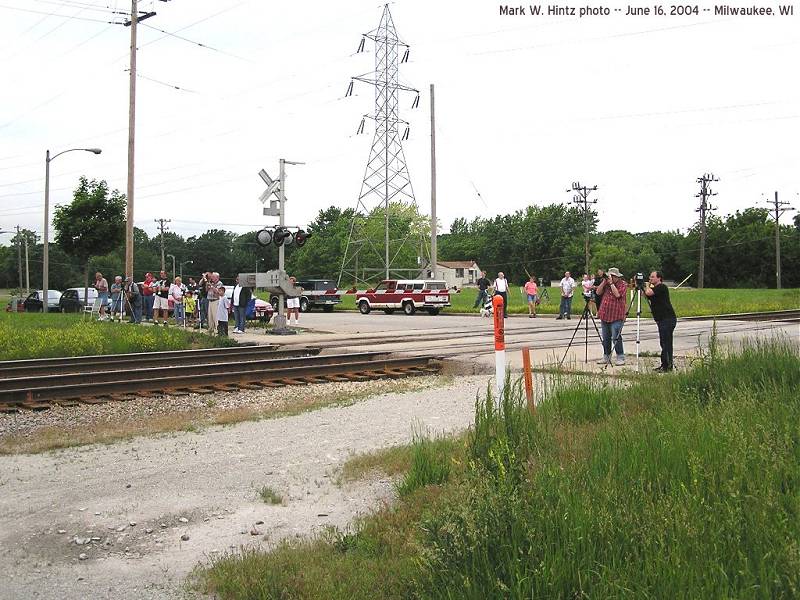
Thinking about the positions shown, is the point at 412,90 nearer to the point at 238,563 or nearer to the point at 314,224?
the point at 238,563

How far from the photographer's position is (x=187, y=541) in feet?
17.7

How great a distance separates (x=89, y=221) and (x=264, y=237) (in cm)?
1899

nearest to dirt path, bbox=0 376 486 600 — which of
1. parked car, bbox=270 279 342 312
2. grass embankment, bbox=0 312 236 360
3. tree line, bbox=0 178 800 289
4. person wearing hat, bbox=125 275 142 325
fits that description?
grass embankment, bbox=0 312 236 360

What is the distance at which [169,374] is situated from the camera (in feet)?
44.7

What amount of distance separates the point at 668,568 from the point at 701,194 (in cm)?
9749

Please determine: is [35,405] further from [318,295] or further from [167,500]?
[318,295]

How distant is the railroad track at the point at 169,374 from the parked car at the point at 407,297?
68.4 ft

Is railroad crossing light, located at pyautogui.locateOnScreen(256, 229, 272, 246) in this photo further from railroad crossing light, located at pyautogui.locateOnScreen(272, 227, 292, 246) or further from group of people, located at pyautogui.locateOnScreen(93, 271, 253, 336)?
group of people, located at pyautogui.locateOnScreen(93, 271, 253, 336)

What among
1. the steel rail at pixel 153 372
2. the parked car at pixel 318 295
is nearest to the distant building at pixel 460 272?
the parked car at pixel 318 295

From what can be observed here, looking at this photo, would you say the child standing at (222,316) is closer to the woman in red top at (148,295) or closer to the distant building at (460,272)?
the woman in red top at (148,295)

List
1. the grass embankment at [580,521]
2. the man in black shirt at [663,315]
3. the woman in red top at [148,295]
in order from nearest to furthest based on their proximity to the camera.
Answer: the grass embankment at [580,521] < the man in black shirt at [663,315] < the woman in red top at [148,295]

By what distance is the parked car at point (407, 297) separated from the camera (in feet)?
126

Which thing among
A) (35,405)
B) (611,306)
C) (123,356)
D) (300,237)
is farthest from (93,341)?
(611,306)

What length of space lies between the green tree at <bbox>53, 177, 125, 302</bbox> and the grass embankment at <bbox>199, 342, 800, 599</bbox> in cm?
3442
